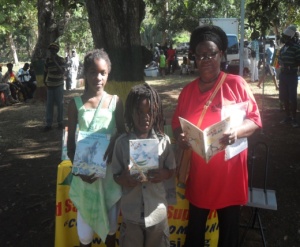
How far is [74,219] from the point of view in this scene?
2.86m

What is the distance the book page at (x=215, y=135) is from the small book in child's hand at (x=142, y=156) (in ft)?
1.04

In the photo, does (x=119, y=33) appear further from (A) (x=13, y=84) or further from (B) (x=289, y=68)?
(A) (x=13, y=84)

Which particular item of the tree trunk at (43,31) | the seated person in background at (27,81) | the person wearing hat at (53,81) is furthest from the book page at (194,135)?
the seated person in background at (27,81)

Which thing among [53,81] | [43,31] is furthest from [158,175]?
[43,31]

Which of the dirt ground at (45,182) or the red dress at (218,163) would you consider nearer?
the red dress at (218,163)

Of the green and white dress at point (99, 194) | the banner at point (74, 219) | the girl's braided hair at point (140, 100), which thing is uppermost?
the girl's braided hair at point (140, 100)

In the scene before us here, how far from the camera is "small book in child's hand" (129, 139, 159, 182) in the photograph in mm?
2049

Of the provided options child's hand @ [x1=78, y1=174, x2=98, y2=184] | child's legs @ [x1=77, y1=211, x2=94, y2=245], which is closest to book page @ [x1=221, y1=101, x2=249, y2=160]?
child's hand @ [x1=78, y1=174, x2=98, y2=184]

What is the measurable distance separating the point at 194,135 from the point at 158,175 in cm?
36

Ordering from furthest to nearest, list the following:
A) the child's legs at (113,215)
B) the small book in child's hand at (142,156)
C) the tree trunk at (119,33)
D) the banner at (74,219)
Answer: the tree trunk at (119,33) < the banner at (74,219) < the child's legs at (113,215) < the small book in child's hand at (142,156)

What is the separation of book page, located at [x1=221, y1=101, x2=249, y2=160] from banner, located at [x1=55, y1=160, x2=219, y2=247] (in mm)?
647

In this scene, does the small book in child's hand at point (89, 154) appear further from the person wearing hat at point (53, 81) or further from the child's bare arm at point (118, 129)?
the person wearing hat at point (53, 81)

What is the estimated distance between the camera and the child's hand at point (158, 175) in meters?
2.13

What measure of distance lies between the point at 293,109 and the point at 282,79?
0.66 meters
